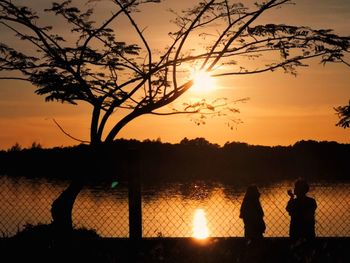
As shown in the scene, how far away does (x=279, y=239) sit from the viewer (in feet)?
26.5

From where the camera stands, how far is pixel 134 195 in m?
8.35

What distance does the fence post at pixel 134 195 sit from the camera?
27.4ft

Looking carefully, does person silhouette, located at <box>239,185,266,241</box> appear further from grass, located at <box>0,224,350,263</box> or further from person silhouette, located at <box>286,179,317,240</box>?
grass, located at <box>0,224,350,263</box>

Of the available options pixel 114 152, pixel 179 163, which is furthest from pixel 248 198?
pixel 179 163

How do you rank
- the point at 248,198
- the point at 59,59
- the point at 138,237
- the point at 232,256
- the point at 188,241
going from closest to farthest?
the point at 232,256 < the point at 188,241 < the point at 138,237 < the point at 59,59 < the point at 248,198

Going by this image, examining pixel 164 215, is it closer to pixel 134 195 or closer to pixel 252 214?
pixel 252 214

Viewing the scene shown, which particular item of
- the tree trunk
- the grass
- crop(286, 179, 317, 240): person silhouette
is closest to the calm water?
crop(286, 179, 317, 240): person silhouette

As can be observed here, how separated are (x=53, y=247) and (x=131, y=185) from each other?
1.64 metres

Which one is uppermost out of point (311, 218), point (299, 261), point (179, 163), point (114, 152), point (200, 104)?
point (179, 163)

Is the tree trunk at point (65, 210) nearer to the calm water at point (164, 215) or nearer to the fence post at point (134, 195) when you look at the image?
the fence post at point (134, 195)

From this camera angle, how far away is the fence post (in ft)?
27.4

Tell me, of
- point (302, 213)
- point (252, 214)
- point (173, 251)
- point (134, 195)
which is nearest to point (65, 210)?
point (134, 195)

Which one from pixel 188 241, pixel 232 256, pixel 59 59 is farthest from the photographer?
pixel 59 59

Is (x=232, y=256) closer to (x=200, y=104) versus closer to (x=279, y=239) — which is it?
(x=279, y=239)
